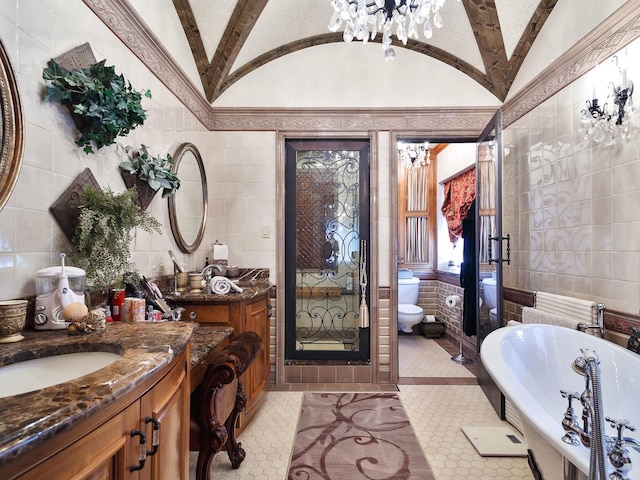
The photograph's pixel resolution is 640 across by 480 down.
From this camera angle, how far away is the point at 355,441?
7.40 ft

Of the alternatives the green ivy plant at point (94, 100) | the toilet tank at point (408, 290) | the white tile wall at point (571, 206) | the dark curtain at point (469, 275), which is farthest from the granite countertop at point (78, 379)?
the toilet tank at point (408, 290)

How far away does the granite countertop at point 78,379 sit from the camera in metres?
0.56

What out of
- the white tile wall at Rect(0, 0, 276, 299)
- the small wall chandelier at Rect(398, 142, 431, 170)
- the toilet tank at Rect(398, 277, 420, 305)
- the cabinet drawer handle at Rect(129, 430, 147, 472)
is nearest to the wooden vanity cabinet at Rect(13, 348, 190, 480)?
the cabinet drawer handle at Rect(129, 430, 147, 472)

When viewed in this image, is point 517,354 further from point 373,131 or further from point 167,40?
point 167,40

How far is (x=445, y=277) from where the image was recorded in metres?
4.79

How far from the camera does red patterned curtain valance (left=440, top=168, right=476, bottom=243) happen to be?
427 cm

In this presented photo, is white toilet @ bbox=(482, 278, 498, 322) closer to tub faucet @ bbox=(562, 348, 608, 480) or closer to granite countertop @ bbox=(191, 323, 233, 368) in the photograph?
tub faucet @ bbox=(562, 348, 608, 480)

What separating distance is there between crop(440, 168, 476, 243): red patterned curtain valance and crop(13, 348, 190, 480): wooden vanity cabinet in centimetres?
392

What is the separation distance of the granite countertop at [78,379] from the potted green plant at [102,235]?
31cm

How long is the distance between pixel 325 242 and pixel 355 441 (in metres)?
1.69

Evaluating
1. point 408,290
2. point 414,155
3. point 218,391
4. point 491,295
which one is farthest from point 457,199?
point 218,391

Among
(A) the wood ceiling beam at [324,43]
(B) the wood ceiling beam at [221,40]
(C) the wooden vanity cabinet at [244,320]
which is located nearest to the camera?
(C) the wooden vanity cabinet at [244,320]

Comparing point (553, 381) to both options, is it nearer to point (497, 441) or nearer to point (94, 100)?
point (497, 441)

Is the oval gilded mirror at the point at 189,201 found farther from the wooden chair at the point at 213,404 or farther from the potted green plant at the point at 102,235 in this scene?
the wooden chair at the point at 213,404
